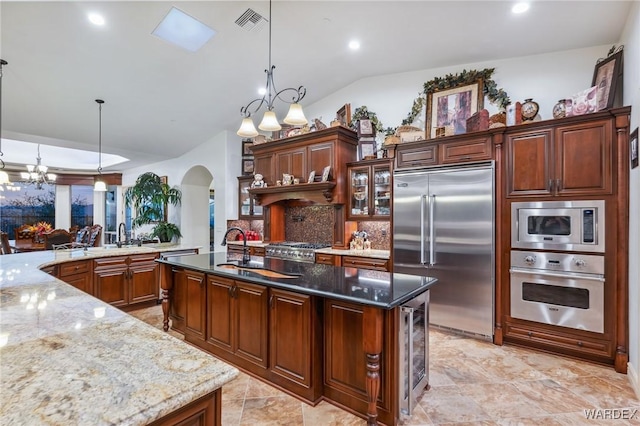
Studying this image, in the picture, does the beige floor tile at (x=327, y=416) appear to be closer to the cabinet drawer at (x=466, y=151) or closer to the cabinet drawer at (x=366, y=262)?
the cabinet drawer at (x=366, y=262)

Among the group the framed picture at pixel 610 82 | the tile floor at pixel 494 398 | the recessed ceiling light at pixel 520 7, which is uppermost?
the recessed ceiling light at pixel 520 7

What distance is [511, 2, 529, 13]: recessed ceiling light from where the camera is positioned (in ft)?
9.33

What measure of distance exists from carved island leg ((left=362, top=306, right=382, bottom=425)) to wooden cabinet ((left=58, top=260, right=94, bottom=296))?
378 centimetres

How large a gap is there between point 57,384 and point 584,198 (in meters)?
4.02

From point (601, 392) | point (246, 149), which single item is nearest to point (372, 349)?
point (601, 392)

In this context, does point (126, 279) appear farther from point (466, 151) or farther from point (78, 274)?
point (466, 151)

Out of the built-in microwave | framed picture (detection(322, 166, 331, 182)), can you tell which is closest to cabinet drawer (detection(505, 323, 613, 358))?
the built-in microwave

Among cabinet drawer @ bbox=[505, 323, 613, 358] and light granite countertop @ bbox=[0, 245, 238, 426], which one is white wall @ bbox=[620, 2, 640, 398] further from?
light granite countertop @ bbox=[0, 245, 238, 426]

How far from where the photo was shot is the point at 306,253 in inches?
184

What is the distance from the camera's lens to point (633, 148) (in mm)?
2561

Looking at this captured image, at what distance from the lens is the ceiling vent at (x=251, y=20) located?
10.9ft

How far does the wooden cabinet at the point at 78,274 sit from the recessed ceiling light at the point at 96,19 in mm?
2778

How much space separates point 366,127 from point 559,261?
3038mm

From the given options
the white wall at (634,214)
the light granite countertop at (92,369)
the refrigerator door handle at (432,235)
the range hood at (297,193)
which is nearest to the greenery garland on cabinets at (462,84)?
the white wall at (634,214)
